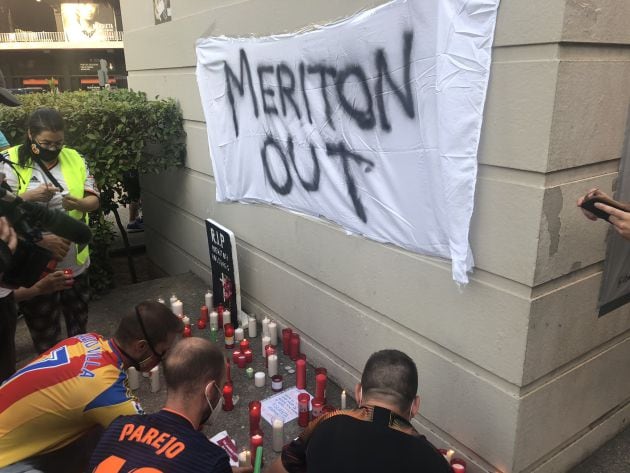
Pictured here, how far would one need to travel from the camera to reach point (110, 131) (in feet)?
16.3

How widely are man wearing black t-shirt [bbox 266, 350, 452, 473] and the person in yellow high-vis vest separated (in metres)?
2.11

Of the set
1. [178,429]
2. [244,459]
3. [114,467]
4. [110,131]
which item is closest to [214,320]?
[244,459]

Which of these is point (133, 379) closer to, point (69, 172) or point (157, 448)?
point (69, 172)

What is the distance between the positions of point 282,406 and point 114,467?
183 cm

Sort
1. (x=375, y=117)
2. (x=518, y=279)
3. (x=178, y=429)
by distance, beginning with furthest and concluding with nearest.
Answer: (x=375, y=117) < (x=518, y=279) < (x=178, y=429)

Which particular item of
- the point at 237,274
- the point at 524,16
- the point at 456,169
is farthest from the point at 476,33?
the point at 237,274

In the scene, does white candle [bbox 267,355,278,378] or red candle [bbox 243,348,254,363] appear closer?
white candle [bbox 267,355,278,378]

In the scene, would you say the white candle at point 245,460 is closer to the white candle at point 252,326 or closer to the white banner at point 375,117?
the white banner at point 375,117

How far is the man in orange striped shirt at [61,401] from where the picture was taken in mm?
2146

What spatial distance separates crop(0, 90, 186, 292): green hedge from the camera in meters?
4.73

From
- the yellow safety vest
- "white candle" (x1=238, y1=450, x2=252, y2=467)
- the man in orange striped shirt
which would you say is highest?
the yellow safety vest

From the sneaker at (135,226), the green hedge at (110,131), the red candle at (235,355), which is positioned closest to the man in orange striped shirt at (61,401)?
the red candle at (235,355)

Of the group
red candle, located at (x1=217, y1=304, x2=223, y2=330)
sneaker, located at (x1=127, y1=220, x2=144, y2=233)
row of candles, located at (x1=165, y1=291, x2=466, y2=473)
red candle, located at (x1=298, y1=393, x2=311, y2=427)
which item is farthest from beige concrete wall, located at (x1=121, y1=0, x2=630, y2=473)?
sneaker, located at (x1=127, y1=220, x2=144, y2=233)

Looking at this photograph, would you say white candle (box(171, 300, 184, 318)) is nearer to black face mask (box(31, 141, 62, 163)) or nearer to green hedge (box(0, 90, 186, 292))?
green hedge (box(0, 90, 186, 292))
